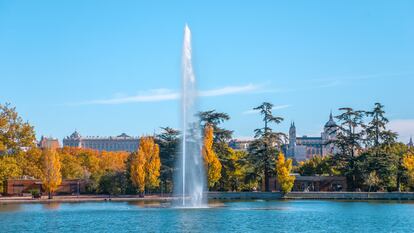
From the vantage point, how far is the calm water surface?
39250mm

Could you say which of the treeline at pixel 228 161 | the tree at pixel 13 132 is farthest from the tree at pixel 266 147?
the tree at pixel 13 132

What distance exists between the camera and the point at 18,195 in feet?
262

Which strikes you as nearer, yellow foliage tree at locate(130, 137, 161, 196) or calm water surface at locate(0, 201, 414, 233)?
calm water surface at locate(0, 201, 414, 233)

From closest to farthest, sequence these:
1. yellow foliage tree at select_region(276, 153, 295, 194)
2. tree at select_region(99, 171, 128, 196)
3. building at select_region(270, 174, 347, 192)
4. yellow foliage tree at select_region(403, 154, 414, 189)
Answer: yellow foliage tree at select_region(403, 154, 414, 189) < yellow foliage tree at select_region(276, 153, 295, 194) < tree at select_region(99, 171, 128, 196) < building at select_region(270, 174, 347, 192)

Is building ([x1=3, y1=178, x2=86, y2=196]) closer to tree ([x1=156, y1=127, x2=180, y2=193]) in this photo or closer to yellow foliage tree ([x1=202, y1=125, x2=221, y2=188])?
tree ([x1=156, y1=127, x2=180, y2=193])

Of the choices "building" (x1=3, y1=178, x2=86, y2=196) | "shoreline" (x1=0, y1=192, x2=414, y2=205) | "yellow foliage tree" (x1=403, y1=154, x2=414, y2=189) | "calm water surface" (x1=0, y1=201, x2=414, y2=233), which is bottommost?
"calm water surface" (x1=0, y1=201, x2=414, y2=233)

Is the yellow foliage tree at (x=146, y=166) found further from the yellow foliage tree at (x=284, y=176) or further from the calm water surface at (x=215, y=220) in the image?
the calm water surface at (x=215, y=220)

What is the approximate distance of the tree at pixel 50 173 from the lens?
73625 millimetres

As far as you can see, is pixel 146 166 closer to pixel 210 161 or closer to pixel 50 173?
pixel 210 161

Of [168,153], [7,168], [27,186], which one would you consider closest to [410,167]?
[168,153]

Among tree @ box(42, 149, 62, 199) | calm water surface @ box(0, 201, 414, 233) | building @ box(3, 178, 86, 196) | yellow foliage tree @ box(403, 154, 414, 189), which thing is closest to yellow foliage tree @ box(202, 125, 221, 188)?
tree @ box(42, 149, 62, 199)

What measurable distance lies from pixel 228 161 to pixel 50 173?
67.5 ft

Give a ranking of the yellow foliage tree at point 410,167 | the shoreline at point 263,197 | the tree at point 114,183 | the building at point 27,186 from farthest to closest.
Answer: the building at point 27,186
the tree at point 114,183
the yellow foliage tree at point 410,167
the shoreline at point 263,197

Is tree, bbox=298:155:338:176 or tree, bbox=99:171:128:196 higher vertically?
tree, bbox=298:155:338:176
